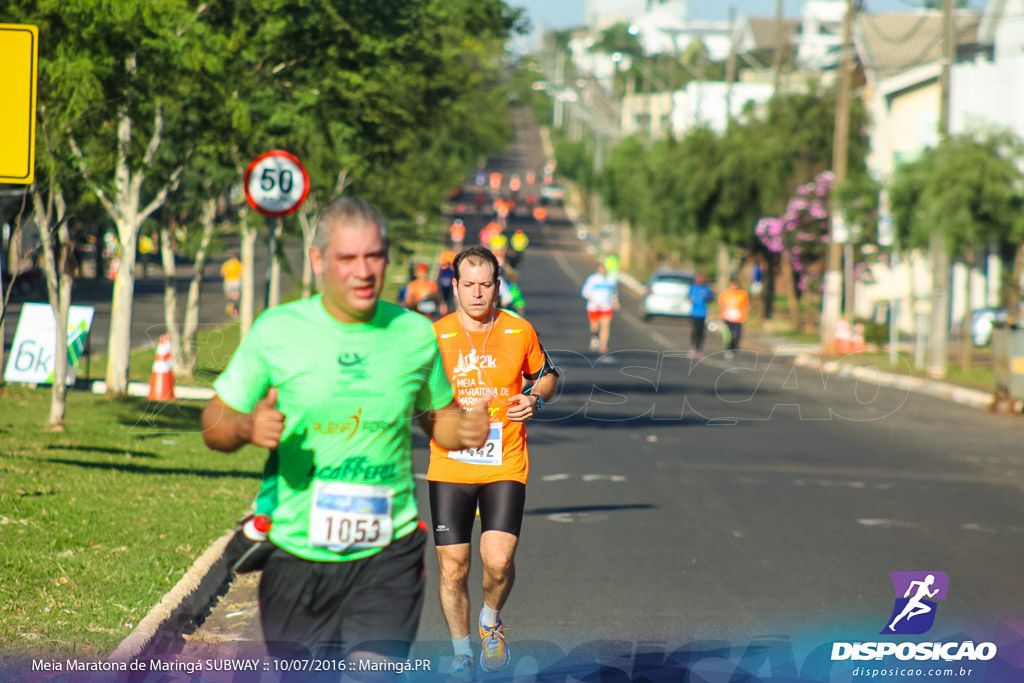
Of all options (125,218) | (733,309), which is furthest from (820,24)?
(125,218)

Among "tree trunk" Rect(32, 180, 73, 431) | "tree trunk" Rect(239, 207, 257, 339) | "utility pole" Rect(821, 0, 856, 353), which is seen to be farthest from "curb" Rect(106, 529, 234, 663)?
"utility pole" Rect(821, 0, 856, 353)

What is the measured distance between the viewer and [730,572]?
923cm

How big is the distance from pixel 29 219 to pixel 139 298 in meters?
31.4

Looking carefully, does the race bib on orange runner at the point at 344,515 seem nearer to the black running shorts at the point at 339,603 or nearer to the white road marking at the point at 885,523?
the black running shorts at the point at 339,603

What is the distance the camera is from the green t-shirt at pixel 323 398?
4.25m

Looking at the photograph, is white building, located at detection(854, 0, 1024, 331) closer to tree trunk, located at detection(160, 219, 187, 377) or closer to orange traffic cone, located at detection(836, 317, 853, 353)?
orange traffic cone, located at detection(836, 317, 853, 353)

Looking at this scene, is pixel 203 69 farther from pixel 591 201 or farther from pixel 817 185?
pixel 591 201

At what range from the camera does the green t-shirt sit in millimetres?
4246

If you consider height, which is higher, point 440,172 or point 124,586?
point 440,172

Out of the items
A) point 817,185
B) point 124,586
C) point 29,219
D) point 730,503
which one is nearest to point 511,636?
point 124,586

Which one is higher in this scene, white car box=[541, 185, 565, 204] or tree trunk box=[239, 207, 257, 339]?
white car box=[541, 185, 565, 204]

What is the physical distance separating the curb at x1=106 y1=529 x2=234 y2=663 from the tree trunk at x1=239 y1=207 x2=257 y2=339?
41.4ft

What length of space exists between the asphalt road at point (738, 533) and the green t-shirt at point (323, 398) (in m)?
2.40

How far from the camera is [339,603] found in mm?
4340
